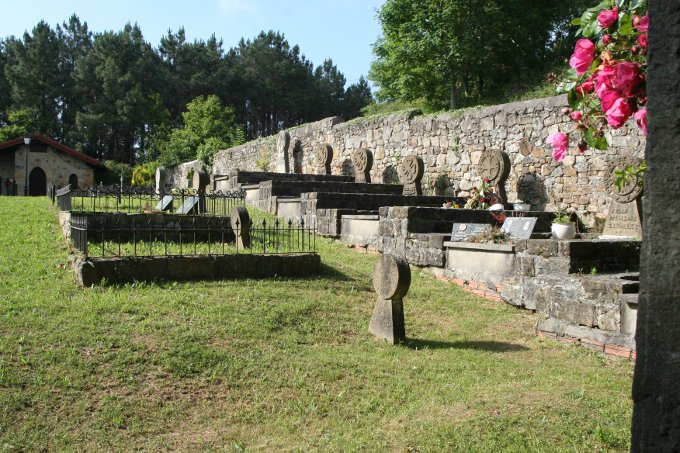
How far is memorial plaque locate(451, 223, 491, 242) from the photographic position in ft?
28.9

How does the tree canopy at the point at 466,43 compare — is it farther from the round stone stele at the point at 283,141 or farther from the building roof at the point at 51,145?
the building roof at the point at 51,145

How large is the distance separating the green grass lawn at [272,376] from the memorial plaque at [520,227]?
1.49 m

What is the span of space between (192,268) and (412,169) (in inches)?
350

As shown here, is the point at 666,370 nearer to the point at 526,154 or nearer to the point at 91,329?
the point at 91,329

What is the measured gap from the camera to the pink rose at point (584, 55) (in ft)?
6.48

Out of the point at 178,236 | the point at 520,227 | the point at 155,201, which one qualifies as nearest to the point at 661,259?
the point at 520,227

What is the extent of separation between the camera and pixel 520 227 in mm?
8617

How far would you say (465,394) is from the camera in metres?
4.66

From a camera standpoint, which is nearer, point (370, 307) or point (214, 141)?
point (370, 307)

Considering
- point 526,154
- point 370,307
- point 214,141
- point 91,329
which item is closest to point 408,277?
point 370,307

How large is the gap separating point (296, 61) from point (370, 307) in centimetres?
4939

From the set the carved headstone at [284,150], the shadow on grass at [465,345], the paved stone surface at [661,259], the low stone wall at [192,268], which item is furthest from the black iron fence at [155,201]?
the paved stone surface at [661,259]

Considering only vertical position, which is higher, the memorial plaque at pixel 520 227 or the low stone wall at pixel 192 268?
the memorial plaque at pixel 520 227

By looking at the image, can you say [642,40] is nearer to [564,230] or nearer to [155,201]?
[564,230]
